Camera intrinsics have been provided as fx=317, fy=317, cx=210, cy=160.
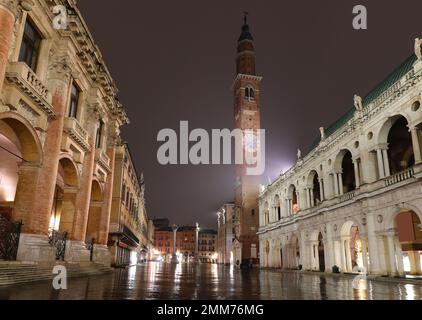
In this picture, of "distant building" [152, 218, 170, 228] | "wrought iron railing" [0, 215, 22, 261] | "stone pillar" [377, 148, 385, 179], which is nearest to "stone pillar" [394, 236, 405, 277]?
"stone pillar" [377, 148, 385, 179]

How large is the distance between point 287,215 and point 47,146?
3292 centimetres

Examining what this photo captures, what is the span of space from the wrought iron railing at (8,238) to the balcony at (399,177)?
67.0ft

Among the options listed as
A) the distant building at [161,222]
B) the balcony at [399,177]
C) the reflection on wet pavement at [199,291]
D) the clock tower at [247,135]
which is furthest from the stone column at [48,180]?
the distant building at [161,222]

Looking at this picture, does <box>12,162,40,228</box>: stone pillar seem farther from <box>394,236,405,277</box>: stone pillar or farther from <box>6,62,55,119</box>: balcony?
<box>394,236,405,277</box>: stone pillar

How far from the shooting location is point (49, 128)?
1495 cm

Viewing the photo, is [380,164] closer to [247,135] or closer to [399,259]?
[399,259]

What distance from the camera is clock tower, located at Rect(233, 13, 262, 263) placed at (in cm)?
5875

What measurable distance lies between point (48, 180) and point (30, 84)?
422cm

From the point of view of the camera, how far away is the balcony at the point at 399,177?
18.9 m
